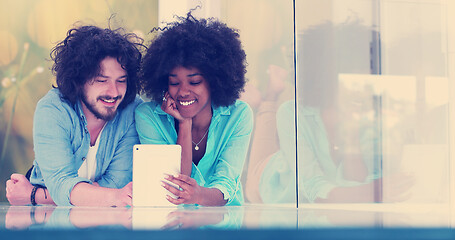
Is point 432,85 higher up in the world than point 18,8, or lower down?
lower down

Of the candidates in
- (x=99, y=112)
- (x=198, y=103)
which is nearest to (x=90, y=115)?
(x=99, y=112)

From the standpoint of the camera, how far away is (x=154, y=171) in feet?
5.74

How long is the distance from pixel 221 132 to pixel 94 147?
1.68 feet

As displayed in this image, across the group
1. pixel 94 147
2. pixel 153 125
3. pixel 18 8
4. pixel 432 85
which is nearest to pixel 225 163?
pixel 153 125

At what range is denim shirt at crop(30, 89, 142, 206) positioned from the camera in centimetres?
189

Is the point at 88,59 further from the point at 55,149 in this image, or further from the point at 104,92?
the point at 55,149

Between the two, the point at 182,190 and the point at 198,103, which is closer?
the point at 182,190

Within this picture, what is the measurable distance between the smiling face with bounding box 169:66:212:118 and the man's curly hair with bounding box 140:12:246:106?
0.02 meters

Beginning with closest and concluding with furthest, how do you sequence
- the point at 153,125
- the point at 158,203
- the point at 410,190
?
the point at 158,203 → the point at 153,125 → the point at 410,190

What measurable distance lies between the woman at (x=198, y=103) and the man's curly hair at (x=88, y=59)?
0.21 feet

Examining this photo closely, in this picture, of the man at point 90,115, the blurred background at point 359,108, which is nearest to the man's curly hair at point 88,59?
the man at point 90,115

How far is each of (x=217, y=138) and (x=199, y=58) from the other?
1.09 feet

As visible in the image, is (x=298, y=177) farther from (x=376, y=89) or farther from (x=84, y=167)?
(x=84, y=167)

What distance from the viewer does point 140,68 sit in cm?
212
